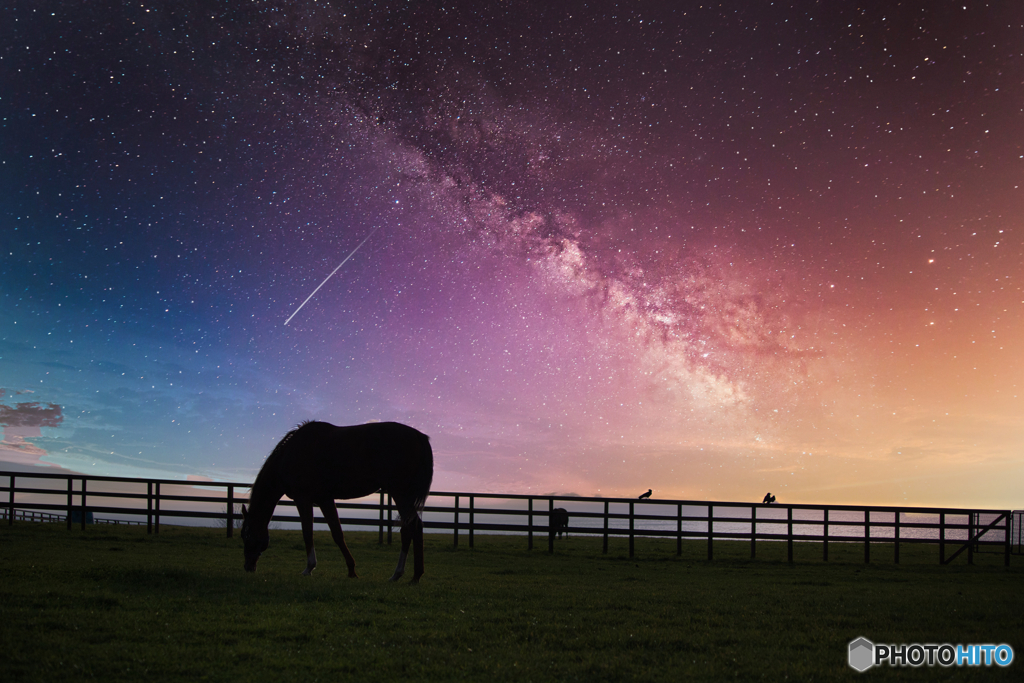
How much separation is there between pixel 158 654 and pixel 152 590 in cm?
249

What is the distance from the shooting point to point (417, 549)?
8.11 metres

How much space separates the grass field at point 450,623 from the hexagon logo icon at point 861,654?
11 cm

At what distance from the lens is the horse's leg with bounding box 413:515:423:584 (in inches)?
316

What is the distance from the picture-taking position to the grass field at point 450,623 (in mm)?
4203

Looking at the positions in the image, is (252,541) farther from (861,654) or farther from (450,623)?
(861,654)

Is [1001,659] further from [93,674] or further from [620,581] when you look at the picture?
[93,674]

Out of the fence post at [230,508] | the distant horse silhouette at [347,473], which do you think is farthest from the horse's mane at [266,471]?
the fence post at [230,508]

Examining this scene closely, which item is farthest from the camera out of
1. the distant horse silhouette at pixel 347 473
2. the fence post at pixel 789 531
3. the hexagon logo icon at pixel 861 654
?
the fence post at pixel 789 531

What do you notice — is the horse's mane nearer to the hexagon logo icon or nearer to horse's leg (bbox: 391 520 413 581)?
horse's leg (bbox: 391 520 413 581)

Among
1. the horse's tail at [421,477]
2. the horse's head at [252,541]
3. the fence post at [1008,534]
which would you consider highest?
the horse's tail at [421,477]

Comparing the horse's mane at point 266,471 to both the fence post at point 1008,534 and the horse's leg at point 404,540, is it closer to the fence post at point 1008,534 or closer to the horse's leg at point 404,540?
the horse's leg at point 404,540

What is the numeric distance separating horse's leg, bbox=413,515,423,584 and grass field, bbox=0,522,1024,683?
149mm

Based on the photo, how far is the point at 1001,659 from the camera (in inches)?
195

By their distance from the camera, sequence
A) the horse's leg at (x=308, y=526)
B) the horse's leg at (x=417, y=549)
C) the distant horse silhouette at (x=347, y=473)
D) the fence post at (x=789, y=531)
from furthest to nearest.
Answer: the fence post at (x=789, y=531) < the distant horse silhouette at (x=347, y=473) < the horse's leg at (x=308, y=526) < the horse's leg at (x=417, y=549)
